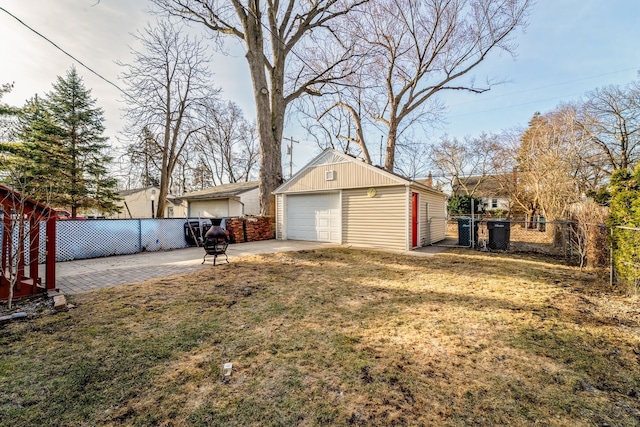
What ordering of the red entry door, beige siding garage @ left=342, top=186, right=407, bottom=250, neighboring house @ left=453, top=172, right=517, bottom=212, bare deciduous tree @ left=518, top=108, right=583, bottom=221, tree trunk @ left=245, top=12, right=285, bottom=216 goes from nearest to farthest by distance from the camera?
1. beige siding garage @ left=342, top=186, right=407, bottom=250
2. the red entry door
3. tree trunk @ left=245, top=12, right=285, bottom=216
4. bare deciduous tree @ left=518, top=108, right=583, bottom=221
5. neighboring house @ left=453, top=172, right=517, bottom=212

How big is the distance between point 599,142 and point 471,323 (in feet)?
68.2

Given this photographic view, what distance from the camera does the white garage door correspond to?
1097 cm

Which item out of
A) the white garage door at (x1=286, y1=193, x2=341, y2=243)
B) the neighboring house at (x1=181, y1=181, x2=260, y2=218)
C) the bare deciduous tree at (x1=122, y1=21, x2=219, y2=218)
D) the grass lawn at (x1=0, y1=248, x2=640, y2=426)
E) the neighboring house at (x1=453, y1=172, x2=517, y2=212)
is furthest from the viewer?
the neighboring house at (x1=453, y1=172, x2=517, y2=212)

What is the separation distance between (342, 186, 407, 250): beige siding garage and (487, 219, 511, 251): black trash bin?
3.25 meters

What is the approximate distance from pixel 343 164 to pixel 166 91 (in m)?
12.8

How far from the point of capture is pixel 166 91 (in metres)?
16.2

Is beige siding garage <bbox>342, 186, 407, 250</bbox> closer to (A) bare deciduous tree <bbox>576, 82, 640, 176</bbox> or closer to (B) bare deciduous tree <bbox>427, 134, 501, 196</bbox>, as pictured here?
(A) bare deciduous tree <bbox>576, 82, 640, 176</bbox>

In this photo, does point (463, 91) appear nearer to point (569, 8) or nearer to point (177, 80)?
point (569, 8)

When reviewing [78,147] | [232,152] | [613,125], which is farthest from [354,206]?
[232,152]

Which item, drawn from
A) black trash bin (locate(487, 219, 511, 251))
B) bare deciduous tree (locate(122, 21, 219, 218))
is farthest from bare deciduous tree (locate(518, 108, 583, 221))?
bare deciduous tree (locate(122, 21, 219, 218))

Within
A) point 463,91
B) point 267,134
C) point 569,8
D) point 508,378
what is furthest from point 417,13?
point 508,378

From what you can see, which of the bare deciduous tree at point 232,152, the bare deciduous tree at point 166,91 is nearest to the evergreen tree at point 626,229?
the bare deciduous tree at point 166,91

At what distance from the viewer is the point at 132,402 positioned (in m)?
1.99

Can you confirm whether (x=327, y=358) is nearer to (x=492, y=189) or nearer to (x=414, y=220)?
(x=414, y=220)
